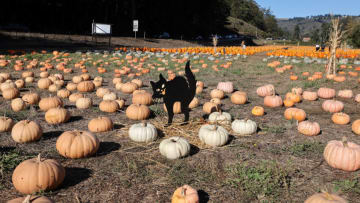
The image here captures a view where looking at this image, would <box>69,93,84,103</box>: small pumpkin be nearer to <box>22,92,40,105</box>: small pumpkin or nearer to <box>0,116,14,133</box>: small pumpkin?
<box>22,92,40,105</box>: small pumpkin

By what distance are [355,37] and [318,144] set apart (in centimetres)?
4543

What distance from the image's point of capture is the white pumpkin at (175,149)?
188 inches

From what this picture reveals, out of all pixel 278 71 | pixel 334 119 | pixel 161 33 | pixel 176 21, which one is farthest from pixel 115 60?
pixel 176 21

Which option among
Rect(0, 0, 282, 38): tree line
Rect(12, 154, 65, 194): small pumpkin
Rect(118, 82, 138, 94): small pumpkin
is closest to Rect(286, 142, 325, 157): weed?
Rect(12, 154, 65, 194): small pumpkin

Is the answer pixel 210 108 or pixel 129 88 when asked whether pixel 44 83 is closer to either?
pixel 129 88

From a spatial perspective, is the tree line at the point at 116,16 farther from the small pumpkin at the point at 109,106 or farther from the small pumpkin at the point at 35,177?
the small pumpkin at the point at 35,177

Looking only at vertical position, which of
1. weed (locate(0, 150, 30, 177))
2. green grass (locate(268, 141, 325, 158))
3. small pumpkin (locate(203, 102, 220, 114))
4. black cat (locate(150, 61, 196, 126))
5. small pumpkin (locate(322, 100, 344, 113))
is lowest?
weed (locate(0, 150, 30, 177))

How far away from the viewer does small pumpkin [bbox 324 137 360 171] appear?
445cm

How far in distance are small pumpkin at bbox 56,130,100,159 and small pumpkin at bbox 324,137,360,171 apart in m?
3.90

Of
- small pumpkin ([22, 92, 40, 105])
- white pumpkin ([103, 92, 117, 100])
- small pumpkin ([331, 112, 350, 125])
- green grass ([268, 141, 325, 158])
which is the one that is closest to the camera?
green grass ([268, 141, 325, 158])

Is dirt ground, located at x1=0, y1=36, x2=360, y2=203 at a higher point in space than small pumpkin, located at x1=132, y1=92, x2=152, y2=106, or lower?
lower

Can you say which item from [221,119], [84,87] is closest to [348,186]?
[221,119]

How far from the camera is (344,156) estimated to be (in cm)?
447

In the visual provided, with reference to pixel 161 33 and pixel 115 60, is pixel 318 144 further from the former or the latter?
pixel 161 33
